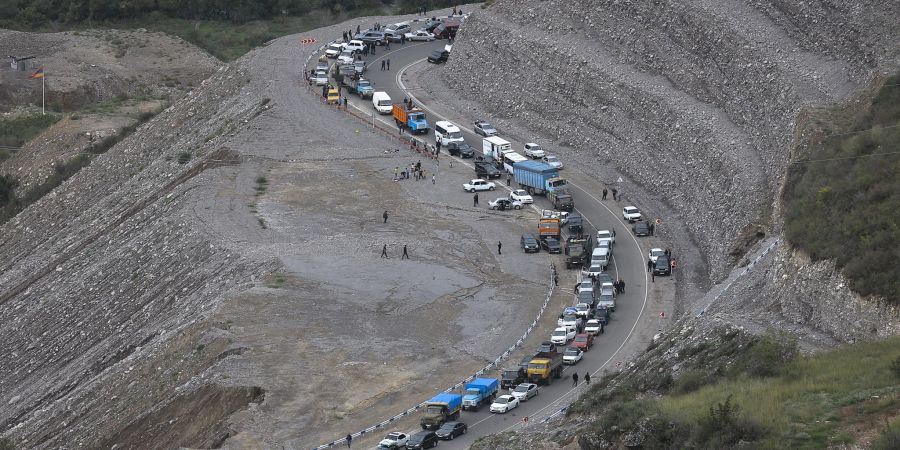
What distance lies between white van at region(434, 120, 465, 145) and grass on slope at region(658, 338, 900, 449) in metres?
47.6

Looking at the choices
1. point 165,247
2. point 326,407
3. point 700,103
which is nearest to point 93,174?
point 165,247

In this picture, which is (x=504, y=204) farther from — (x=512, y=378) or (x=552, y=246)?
(x=512, y=378)

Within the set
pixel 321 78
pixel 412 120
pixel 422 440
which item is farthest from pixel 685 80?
pixel 422 440

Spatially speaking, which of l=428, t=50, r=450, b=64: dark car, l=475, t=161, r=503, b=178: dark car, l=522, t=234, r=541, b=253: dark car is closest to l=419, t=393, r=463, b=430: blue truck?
l=522, t=234, r=541, b=253: dark car

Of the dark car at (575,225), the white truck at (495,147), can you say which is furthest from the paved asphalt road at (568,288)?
the white truck at (495,147)

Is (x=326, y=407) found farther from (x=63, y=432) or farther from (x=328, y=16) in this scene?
(x=328, y=16)

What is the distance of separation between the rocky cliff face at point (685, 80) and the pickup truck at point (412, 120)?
493 cm

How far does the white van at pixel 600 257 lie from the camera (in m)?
69.0

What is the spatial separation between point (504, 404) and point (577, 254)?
1875cm

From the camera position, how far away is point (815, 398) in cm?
3703

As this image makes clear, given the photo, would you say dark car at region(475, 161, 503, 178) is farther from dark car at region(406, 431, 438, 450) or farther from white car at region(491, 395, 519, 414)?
dark car at region(406, 431, 438, 450)

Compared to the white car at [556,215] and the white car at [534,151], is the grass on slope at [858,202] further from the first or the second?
the white car at [534,151]

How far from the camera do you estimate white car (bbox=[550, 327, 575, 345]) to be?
59844 mm

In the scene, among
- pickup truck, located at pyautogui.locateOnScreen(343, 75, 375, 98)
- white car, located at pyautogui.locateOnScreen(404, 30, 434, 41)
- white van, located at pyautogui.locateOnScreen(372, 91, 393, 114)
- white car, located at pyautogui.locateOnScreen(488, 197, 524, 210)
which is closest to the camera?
white car, located at pyautogui.locateOnScreen(488, 197, 524, 210)
